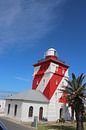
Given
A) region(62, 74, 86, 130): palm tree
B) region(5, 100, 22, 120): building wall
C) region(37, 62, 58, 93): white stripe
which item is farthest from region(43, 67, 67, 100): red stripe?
region(62, 74, 86, 130): palm tree

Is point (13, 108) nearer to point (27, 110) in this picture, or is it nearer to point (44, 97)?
point (27, 110)

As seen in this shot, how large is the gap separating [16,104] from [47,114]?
258 inches

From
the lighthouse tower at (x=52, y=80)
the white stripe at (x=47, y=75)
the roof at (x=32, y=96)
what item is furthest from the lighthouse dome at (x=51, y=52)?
the roof at (x=32, y=96)

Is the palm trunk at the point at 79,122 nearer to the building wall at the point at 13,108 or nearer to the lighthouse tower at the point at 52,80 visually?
the building wall at the point at 13,108

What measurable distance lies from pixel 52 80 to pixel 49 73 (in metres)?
1.62

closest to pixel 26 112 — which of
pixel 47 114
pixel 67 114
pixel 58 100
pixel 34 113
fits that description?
pixel 34 113

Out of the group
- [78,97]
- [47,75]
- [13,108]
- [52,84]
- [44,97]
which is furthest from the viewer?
[47,75]

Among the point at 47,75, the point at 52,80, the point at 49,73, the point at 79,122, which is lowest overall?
the point at 79,122

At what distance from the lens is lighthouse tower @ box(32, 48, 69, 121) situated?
3591cm

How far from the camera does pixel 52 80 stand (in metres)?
36.6

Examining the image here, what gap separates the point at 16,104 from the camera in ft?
110

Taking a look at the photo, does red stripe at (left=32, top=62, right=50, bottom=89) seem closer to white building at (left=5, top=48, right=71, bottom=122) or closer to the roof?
white building at (left=5, top=48, right=71, bottom=122)

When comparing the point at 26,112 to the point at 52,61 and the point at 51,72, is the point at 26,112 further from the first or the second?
the point at 52,61

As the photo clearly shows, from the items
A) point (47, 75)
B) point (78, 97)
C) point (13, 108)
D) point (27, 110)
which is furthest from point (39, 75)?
point (78, 97)
